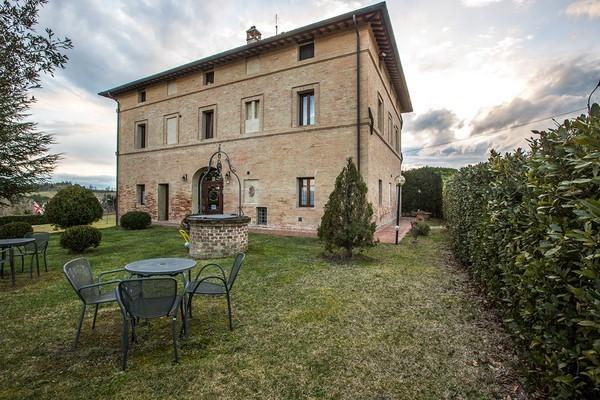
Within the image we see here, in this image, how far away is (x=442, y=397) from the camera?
227cm

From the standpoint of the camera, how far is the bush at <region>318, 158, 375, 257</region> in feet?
22.1

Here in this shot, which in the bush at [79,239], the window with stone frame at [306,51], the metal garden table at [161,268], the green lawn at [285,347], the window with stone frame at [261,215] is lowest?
the green lawn at [285,347]

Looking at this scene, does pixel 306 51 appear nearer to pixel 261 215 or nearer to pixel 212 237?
pixel 261 215

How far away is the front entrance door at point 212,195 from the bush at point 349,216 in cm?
842

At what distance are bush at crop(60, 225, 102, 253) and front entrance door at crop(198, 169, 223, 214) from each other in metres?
5.66

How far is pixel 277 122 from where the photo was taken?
12422 millimetres

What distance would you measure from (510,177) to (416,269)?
3.52m

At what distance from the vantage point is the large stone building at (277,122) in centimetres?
1092

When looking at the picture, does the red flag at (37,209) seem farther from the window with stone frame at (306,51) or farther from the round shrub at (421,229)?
the round shrub at (421,229)

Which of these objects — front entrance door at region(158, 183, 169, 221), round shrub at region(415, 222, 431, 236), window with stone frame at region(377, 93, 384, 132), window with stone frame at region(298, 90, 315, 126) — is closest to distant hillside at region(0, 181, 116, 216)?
front entrance door at region(158, 183, 169, 221)

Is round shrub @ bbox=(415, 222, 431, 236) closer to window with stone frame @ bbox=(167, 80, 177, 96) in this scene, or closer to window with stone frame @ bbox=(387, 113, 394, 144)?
window with stone frame @ bbox=(387, 113, 394, 144)

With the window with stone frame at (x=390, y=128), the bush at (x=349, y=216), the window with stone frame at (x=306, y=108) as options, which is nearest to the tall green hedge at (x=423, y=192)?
the window with stone frame at (x=390, y=128)

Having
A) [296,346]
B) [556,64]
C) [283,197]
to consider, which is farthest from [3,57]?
[556,64]

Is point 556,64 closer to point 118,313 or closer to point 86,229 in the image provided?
point 118,313
